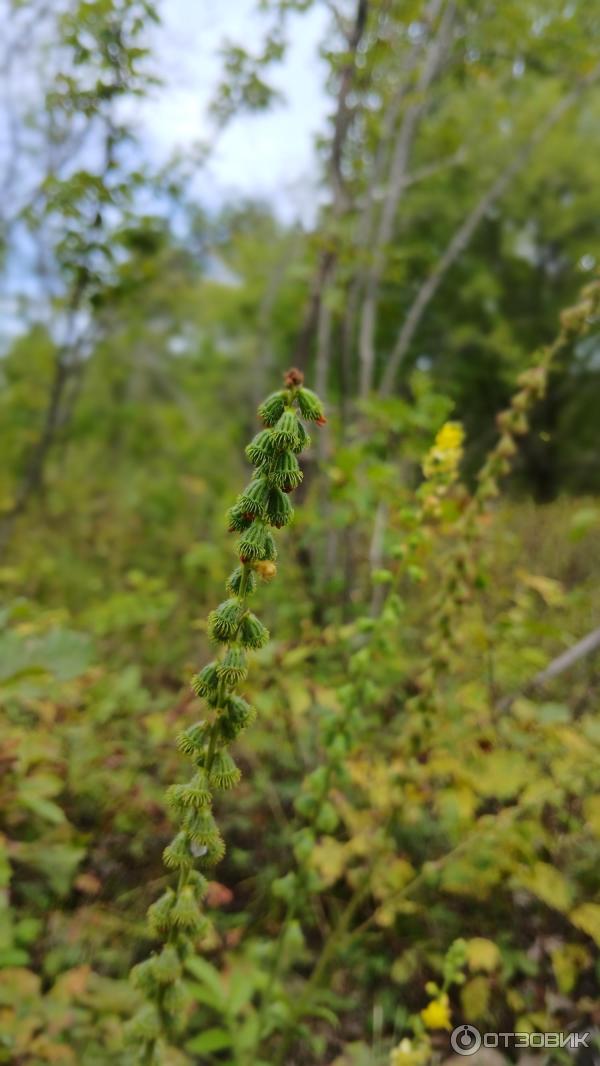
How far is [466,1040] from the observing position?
173 centimetres

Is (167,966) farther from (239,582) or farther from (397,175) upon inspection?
(397,175)

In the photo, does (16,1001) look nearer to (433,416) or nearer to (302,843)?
(302,843)

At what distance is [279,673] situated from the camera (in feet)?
7.38

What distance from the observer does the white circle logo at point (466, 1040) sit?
5.59 ft

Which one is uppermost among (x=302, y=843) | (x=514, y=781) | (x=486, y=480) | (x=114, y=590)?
Answer: (x=114, y=590)

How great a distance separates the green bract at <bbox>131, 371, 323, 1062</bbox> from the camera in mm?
774

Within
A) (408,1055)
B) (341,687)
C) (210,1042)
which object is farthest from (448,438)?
(210,1042)

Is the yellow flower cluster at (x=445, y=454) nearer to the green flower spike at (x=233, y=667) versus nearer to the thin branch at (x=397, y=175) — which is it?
the green flower spike at (x=233, y=667)

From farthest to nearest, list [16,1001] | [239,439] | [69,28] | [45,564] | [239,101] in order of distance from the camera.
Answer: [239,439] → [45,564] → [239,101] → [69,28] → [16,1001]

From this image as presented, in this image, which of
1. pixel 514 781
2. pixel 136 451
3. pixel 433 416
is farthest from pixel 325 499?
pixel 136 451

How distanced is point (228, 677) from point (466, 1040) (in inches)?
62.1

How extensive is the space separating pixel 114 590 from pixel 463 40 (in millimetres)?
3943

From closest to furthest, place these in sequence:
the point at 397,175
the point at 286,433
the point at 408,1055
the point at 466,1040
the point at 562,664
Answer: the point at 286,433
the point at 408,1055
the point at 466,1040
the point at 562,664
the point at 397,175

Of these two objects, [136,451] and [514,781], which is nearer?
[514,781]
